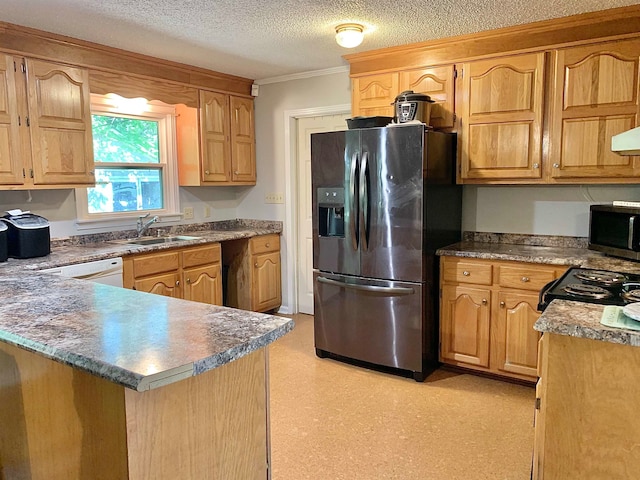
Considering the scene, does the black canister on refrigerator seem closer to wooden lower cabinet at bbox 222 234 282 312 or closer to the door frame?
wooden lower cabinet at bbox 222 234 282 312

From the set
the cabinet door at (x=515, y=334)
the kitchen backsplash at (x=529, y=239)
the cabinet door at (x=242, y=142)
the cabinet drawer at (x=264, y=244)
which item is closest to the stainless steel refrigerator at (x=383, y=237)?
the kitchen backsplash at (x=529, y=239)

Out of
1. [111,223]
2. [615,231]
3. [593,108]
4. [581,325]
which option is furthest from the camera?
[111,223]

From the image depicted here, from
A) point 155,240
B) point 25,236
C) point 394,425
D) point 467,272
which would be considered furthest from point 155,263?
point 467,272

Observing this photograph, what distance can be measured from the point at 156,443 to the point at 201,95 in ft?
11.5

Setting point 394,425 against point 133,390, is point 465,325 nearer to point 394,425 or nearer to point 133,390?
point 394,425

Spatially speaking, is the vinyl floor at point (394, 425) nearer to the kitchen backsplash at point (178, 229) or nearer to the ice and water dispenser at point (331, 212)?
the ice and water dispenser at point (331, 212)

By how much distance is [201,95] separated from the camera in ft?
13.8

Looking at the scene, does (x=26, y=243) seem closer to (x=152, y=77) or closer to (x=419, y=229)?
(x=152, y=77)

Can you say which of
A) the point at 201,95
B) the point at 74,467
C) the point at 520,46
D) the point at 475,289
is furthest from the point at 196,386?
the point at 201,95

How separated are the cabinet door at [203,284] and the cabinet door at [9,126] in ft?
4.38

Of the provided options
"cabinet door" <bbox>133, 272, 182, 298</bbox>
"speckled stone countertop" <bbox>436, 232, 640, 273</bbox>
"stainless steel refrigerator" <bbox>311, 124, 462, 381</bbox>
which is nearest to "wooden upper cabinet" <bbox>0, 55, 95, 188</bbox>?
"cabinet door" <bbox>133, 272, 182, 298</bbox>

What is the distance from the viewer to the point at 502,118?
322 centimetres

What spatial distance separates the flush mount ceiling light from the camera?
3014 mm

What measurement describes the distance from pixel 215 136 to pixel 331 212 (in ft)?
5.02
